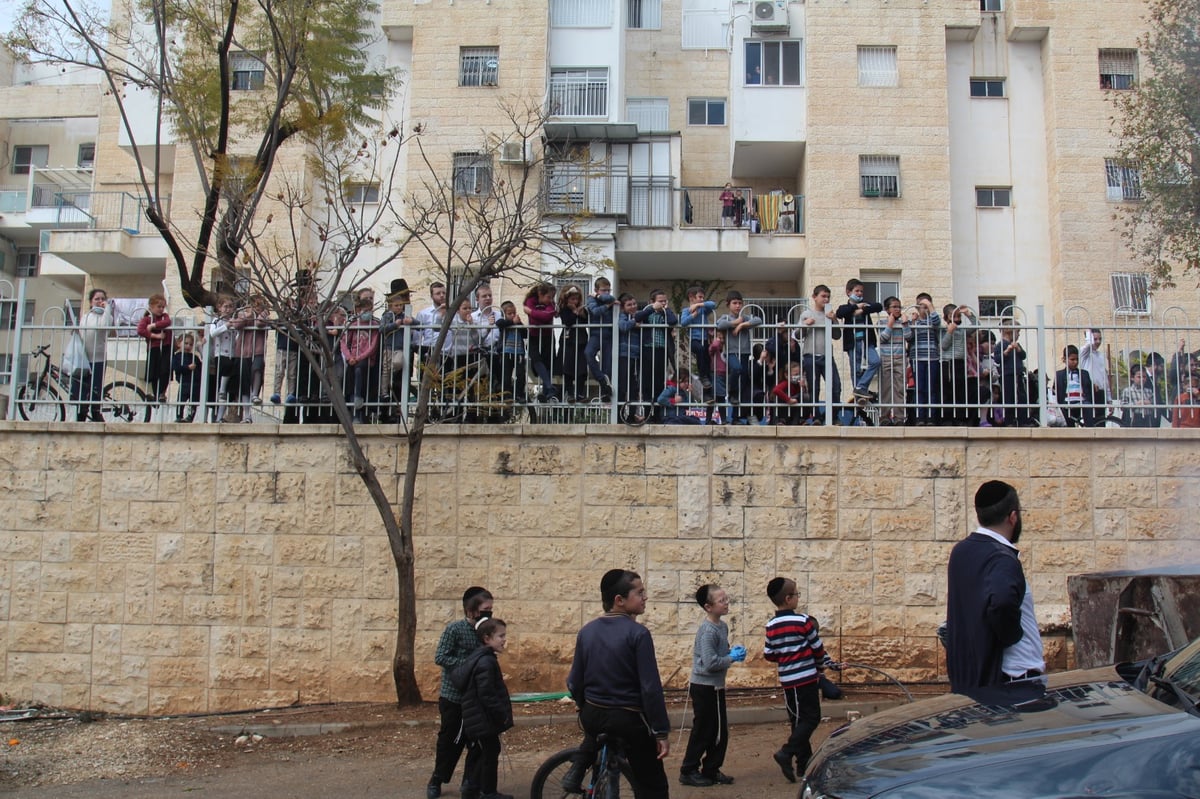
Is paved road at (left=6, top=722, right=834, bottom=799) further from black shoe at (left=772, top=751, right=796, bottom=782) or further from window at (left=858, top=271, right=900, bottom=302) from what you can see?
window at (left=858, top=271, right=900, bottom=302)

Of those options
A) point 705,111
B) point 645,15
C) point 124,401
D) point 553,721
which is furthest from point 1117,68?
point 124,401

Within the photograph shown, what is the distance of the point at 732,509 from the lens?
34.4 feet

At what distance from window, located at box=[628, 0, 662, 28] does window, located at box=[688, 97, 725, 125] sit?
2.19 m

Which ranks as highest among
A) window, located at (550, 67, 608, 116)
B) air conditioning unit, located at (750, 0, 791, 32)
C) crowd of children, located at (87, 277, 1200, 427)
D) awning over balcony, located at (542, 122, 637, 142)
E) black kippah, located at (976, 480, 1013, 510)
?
air conditioning unit, located at (750, 0, 791, 32)

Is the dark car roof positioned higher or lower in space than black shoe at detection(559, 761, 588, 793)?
higher

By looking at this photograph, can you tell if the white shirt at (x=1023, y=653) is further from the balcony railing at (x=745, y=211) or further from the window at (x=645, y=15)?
the window at (x=645, y=15)

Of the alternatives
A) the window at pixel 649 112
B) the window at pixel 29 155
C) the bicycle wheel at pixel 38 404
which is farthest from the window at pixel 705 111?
the window at pixel 29 155

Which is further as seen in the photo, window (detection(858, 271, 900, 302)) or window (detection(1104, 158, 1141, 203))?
window (detection(858, 271, 900, 302))

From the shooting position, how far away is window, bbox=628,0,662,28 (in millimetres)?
25984

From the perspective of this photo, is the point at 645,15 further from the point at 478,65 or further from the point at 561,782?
the point at 561,782

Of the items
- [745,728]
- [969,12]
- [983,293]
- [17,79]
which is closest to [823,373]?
[745,728]

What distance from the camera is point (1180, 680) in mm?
4113

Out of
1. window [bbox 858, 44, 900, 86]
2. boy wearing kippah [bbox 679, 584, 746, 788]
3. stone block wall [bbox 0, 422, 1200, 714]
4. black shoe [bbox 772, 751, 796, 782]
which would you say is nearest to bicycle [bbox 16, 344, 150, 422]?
stone block wall [bbox 0, 422, 1200, 714]

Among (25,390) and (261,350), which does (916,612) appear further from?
(25,390)
